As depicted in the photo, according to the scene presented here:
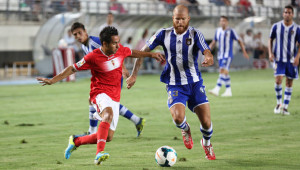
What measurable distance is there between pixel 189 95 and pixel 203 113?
0.33 m

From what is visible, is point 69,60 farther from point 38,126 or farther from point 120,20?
point 38,126

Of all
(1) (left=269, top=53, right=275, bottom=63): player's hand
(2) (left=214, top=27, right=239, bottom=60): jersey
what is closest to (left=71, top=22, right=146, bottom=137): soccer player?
(1) (left=269, top=53, right=275, bottom=63): player's hand

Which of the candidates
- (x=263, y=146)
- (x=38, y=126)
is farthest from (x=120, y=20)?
(x=263, y=146)

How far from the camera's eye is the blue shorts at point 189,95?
8.02 metres

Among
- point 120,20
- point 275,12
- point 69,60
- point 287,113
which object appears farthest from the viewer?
point 275,12

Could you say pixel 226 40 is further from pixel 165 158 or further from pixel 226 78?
pixel 165 158

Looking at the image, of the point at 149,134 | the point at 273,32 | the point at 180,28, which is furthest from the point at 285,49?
the point at 180,28

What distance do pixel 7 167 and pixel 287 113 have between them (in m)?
7.30

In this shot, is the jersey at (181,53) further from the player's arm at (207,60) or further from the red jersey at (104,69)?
the red jersey at (104,69)

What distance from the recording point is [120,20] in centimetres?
2917

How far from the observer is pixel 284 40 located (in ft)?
43.9

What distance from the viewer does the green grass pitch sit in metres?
7.68

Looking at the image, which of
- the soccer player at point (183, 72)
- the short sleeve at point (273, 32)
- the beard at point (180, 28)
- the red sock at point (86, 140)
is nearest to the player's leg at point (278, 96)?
the short sleeve at point (273, 32)

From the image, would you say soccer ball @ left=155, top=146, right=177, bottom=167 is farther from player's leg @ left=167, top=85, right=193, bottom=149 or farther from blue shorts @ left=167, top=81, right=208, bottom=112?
blue shorts @ left=167, top=81, right=208, bottom=112
